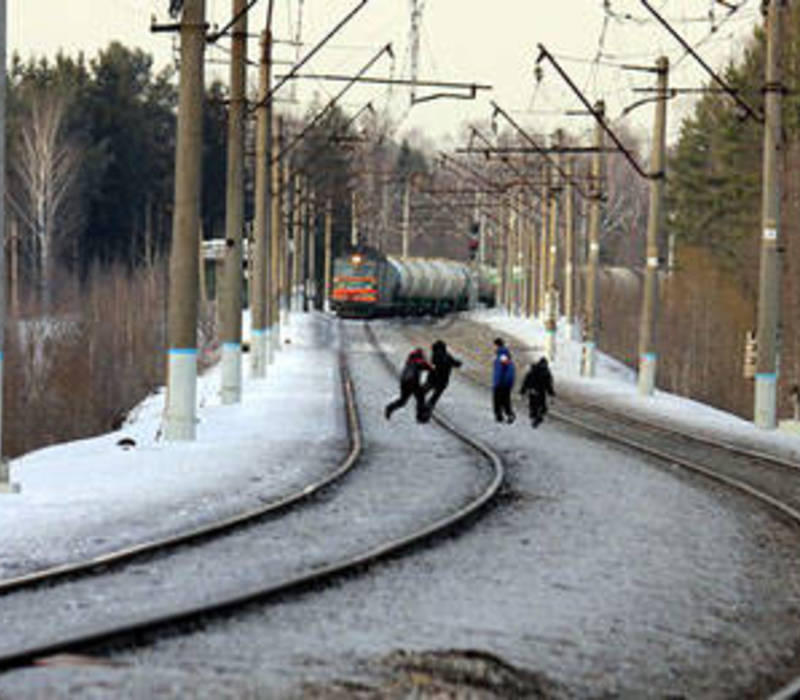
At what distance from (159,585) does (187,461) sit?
8.12 metres

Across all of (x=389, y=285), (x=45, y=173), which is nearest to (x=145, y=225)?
(x=45, y=173)

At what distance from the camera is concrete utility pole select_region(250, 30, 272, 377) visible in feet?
113

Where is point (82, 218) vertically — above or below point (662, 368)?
above

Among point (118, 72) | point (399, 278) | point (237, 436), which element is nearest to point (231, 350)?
point (237, 436)

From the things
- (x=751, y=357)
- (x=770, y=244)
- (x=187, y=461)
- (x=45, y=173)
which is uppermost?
(x=45, y=173)

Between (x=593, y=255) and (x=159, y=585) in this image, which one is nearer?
(x=159, y=585)

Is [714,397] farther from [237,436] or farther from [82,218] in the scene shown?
[237,436]

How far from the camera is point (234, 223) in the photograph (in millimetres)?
28000

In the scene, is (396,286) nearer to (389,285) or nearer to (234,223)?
(389,285)

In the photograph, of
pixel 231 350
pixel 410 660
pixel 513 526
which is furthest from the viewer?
pixel 231 350

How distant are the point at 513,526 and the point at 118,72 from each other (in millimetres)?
84594

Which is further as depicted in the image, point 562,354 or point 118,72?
point 118,72

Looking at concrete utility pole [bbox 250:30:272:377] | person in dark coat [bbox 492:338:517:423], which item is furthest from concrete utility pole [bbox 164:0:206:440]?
concrete utility pole [bbox 250:30:272:377]

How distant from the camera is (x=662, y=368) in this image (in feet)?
258
